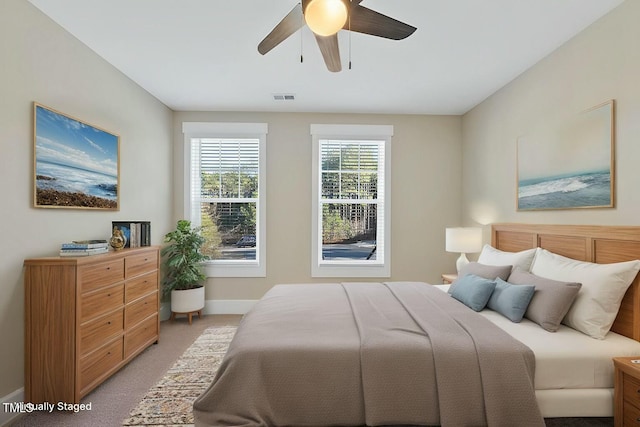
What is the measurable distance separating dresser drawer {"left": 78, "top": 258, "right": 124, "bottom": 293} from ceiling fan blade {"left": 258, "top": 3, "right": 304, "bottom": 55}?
1978mm

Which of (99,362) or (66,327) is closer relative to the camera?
(66,327)

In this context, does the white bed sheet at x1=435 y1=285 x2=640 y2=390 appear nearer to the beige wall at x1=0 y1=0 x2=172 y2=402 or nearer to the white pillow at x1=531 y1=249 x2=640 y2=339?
the white pillow at x1=531 y1=249 x2=640 y2=339

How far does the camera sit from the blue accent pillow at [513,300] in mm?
2133

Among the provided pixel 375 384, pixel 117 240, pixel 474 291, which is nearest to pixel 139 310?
pixel 117 240

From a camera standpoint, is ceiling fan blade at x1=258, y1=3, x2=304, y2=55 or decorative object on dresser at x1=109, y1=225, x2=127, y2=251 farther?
decorative object on dresser at x1=109, y1=225, x2=127, y2=251

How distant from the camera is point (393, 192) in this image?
14.1 ft

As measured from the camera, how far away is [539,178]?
111 inches

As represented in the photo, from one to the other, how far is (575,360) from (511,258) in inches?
45.8

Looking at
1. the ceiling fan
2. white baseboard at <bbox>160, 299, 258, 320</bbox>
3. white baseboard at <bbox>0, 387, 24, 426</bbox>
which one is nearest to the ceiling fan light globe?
the ceiling fan

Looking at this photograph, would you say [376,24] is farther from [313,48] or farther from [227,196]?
[227,196]

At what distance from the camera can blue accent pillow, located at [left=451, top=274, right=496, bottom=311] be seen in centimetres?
237

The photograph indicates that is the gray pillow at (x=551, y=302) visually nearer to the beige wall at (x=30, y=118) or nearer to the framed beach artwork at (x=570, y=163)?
the framed beach artwork at (x=570, y=163)

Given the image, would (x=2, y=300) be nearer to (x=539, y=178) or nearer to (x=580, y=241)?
(x=580, y=241)

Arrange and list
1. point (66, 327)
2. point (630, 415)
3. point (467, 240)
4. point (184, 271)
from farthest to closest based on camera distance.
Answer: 1. point (184, 271)
2. point (467, 240)
3. point (66, 327)
4. point (630, 415)
